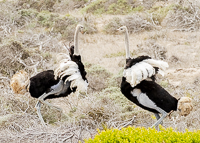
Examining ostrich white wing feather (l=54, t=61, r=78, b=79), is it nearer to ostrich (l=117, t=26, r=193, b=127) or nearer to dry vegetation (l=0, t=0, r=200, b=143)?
dry vegetation (l=0, t=0, r=200, b=143)

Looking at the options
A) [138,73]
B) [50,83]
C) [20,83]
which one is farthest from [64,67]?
[138,73]

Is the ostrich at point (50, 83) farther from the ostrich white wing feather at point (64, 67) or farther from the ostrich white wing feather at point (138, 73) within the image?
the ostrich white wing feather at point (138, 73)

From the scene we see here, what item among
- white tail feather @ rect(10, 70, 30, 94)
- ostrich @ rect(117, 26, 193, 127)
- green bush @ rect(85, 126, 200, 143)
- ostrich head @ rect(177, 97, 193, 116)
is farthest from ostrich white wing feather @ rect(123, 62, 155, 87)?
white tail feather @ rect(10, 70, 30, 94)

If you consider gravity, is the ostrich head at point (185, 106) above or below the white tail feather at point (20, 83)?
below

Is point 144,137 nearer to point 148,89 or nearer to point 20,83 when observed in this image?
point 148,89

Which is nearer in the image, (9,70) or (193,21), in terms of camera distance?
(9,70)

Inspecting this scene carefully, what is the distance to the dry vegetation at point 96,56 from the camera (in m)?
6.40

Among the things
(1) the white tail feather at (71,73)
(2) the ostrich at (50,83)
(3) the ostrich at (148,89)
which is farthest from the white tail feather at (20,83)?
(3) the ostrich at (148,89)

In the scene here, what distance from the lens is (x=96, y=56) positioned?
40.2ft

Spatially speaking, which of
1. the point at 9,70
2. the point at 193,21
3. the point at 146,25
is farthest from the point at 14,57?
the point at 193,21

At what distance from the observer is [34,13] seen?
58.5ft

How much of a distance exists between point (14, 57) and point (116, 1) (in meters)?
10.0

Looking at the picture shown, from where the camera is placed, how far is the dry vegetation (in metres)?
6.40

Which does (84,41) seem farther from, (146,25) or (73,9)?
(73,9)
